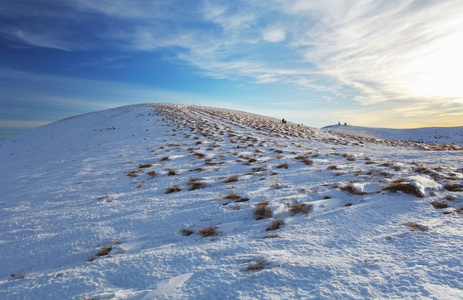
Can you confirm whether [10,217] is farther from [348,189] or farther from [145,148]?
[348,189]

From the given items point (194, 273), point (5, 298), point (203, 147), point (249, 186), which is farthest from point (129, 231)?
point (203, 147)

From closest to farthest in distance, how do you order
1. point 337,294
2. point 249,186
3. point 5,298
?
point 337,294, point 5,298, point 249,186

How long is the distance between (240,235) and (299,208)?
1.22 metres

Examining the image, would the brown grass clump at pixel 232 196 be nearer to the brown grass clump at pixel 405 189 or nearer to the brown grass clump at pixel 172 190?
the brown grass clump at pixel 172 190

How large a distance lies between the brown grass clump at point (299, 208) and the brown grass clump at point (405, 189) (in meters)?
1.65

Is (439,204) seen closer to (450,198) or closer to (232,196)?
(450,198)

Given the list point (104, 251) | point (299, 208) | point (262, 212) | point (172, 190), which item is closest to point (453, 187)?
point (299, 208)

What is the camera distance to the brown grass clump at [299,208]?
363 cm

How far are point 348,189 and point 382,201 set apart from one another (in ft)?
2.14

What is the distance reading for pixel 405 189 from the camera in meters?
3.97

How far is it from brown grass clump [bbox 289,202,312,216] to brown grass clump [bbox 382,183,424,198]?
5.41 feet

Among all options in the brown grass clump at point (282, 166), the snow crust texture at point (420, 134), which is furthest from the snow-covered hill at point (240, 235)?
the snow crust texture at point (420, 134)

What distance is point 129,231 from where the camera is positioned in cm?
354

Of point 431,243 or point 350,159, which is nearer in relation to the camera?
point 431,243
